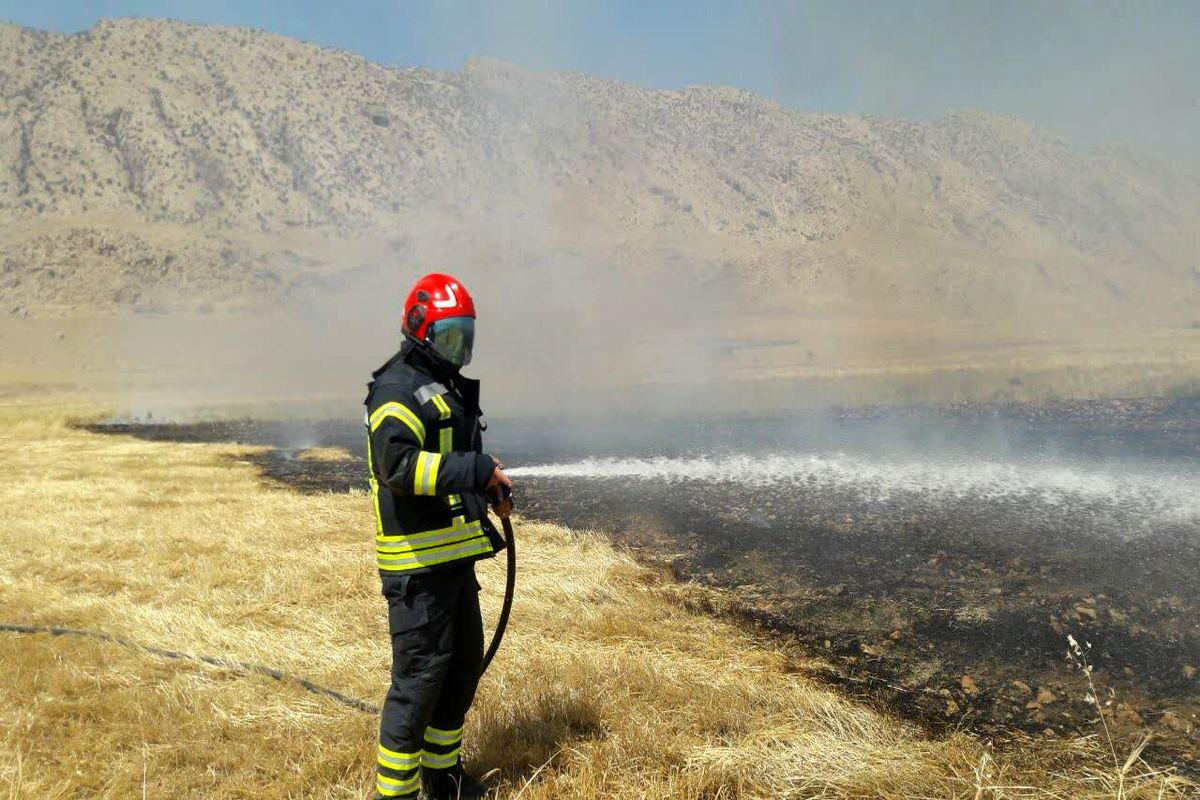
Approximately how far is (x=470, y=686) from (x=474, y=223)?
9118 cm

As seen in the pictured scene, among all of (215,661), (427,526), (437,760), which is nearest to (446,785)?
(437,760)

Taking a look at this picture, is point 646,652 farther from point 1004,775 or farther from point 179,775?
point 179,775

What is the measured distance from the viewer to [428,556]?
165 inches

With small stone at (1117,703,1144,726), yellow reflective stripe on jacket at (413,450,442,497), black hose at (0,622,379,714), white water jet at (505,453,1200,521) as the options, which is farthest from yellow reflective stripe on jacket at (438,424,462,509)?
white water jet at (505,453,1200,521)

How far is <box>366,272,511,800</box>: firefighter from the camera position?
13.4 feet

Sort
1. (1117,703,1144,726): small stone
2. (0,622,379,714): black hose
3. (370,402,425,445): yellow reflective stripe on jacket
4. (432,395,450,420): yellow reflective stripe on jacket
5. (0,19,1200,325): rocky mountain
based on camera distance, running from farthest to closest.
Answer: (0,19,1200,325): rocky mountain
(1117,703,1144,726): small stone
(0,622,379,714): black hose
(432,395,450,420): yellow reflective stripe on jacket
(370,402,425,445): yellow reflective stripe on jacket

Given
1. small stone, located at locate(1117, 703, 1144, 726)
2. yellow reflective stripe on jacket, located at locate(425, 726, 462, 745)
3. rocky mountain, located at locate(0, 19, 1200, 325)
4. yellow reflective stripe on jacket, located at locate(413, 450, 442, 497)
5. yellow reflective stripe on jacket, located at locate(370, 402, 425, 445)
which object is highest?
rocky mountain, located at locate(0, 19, 1200, 325)

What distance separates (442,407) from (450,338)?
42cm

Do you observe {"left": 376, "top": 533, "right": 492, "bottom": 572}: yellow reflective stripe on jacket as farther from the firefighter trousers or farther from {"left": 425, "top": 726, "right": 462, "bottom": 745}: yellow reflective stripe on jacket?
{"left": 425, "top": 726, "right": 462, "bottom": 745}: yellow reflective stripe on jacket

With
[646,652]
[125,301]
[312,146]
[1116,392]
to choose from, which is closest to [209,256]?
[125,301]

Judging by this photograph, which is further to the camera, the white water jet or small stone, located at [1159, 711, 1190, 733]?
the white water jet

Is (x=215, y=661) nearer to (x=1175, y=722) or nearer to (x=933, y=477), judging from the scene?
(x=1175, y=722)

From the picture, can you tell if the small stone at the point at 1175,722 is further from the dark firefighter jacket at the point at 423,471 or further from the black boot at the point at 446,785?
the dark firefighter jacket at the point at 423,471

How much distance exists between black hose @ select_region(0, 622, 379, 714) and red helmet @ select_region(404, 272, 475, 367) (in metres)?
2.75
